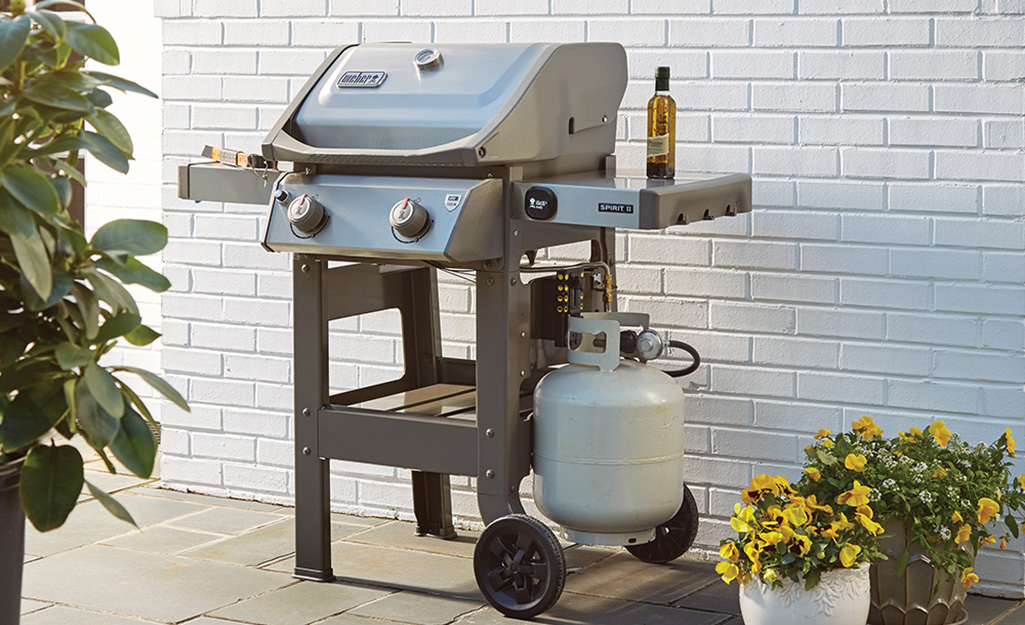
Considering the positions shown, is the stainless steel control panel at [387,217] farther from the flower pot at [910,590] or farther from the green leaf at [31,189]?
the green leaf at [31,189]

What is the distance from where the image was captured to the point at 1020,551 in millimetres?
3092

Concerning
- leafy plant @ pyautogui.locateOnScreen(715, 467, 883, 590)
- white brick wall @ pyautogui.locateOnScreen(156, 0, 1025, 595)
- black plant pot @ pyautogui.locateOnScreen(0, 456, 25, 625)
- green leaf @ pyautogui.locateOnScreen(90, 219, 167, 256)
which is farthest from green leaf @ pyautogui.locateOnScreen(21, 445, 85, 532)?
white brick wall @ pyautogui.locateOnScreen(156, 0, 1025, 595)

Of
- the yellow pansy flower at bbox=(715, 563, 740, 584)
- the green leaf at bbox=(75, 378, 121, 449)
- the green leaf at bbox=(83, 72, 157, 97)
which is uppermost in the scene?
the green leaf at bbox=(83, 72, 157, 97)

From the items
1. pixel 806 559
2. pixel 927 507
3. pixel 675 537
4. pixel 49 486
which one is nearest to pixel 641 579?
pixel 675 537

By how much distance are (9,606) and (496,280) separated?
1509 millimetres

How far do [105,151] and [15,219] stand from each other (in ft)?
0.71

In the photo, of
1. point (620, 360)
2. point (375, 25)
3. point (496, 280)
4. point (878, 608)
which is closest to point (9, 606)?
point (496, 280)

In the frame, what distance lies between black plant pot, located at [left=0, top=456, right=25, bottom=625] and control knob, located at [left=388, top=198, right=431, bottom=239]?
132 cm

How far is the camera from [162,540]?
11.7 feet

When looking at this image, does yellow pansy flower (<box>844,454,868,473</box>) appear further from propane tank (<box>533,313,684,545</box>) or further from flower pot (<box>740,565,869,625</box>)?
propane tank (<box>533,313,684,545</box>)

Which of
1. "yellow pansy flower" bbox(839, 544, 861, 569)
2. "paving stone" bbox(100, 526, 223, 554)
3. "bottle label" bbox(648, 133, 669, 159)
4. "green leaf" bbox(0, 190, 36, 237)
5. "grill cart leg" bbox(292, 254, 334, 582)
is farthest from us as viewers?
"paving stone" bbox(100, 526, 223, 554)

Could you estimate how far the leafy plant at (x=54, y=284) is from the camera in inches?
52.4

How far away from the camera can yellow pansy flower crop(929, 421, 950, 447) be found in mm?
2902

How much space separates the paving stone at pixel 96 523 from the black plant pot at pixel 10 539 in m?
1.90
